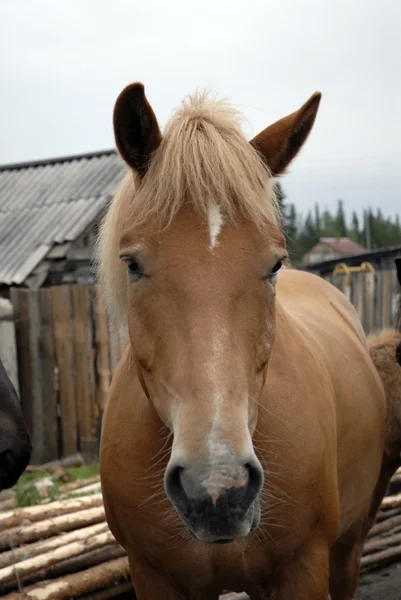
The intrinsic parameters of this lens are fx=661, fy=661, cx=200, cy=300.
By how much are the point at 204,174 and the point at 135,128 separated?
304 mm

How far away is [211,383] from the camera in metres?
1.82

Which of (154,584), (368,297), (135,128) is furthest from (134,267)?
(368,297)

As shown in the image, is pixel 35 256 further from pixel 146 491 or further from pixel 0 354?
pixel 146 491

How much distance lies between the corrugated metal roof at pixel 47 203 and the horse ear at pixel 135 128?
746cm

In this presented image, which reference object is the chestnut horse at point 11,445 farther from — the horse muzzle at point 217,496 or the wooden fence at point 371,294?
the wooden fence at point 371,294

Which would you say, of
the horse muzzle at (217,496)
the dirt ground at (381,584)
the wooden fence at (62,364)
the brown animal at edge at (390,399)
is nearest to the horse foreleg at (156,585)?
the horse muzzle at (217,496)

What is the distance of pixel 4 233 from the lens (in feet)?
37.3

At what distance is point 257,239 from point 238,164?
0.26m

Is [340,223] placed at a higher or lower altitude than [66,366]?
lower

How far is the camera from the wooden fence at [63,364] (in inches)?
284

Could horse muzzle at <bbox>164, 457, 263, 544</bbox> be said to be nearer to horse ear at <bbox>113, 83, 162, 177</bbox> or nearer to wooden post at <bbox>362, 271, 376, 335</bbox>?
horse ear at <bbox>113, 83, 162, 177</bbox>

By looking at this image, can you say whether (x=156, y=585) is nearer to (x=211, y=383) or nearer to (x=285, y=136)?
(x=211, y=383)

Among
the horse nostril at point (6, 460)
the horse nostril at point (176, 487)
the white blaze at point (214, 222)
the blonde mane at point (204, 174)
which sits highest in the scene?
the blonde mane at point (204, 174)

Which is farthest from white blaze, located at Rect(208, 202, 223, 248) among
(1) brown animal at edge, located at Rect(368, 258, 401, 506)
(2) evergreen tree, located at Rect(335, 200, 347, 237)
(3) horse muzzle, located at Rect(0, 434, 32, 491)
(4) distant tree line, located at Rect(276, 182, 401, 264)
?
(2) evergreen tree, located at Rect(335, 200, 347, 237)
